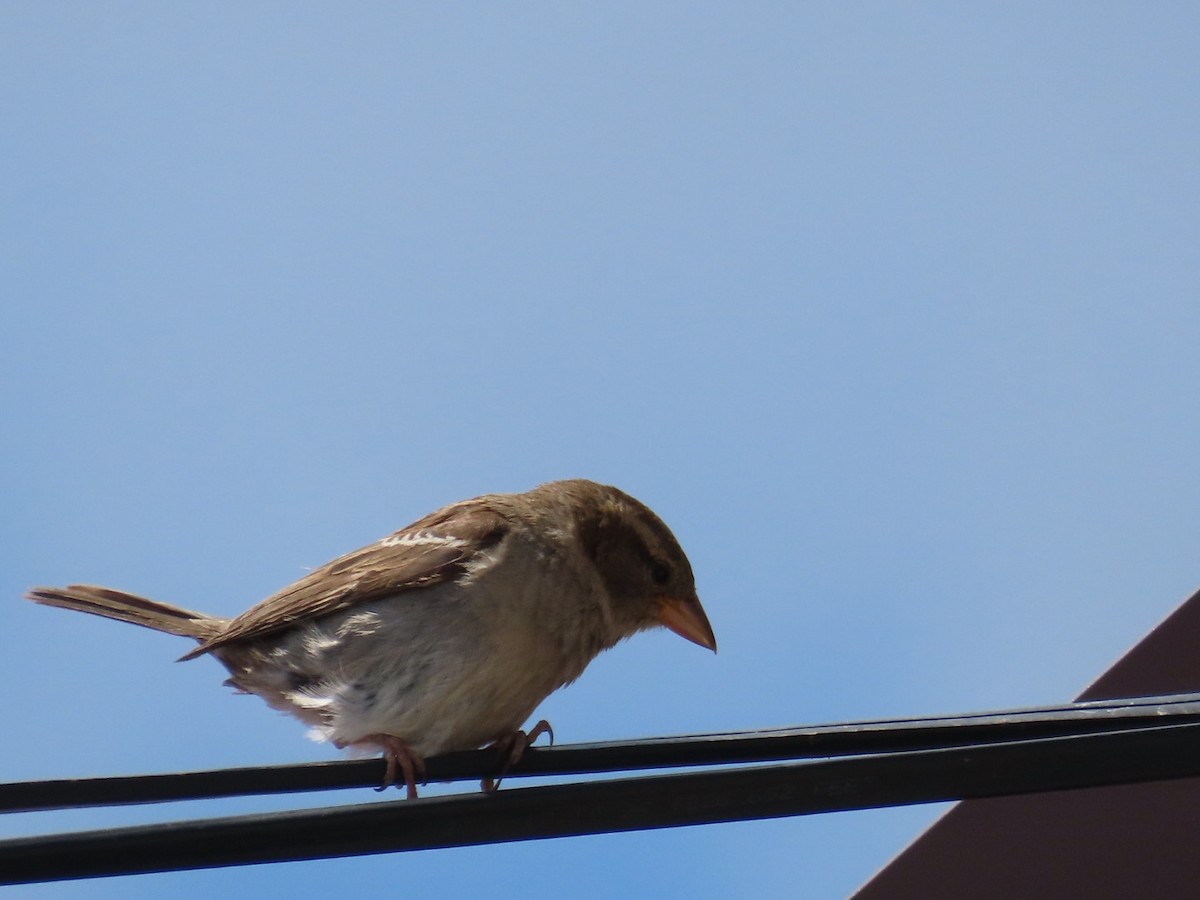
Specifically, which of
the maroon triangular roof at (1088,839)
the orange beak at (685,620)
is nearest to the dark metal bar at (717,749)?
the maroon triangular roof at (1088,839)

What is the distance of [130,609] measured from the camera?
393 cm

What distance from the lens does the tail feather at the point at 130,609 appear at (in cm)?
385

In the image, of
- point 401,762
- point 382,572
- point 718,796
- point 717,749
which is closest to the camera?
point 718,796

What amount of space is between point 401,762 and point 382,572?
70cm

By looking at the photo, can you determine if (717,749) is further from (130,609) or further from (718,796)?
(130,609)

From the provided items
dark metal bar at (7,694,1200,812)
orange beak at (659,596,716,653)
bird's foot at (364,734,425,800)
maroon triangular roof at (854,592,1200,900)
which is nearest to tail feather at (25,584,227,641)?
bird's foot at (364,734,425,800)

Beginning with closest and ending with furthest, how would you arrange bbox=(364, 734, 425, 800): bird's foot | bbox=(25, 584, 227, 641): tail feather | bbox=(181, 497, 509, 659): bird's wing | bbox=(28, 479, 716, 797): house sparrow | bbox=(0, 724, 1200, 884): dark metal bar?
1. bbox=(0, 724, 1200, 884): dark metal bar
2. bbox=(364, 734, 425, 800): bird's foot
3. bbox=(28, 479, 716, 797): house sparrow
4. bbox=(181, 497, 509, 659): bird's wing
5. bbox=(25, 584, 227, 641): tail feather

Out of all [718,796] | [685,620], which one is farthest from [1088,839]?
[718,796]

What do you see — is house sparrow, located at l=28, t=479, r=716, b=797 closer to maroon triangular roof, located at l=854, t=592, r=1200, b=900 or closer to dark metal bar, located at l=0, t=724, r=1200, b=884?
maroon triangular roof, located at l=854, t=592, r=1200, b=900

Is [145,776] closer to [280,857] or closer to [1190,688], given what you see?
[280,857]

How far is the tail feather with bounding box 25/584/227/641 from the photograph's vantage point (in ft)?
12.6

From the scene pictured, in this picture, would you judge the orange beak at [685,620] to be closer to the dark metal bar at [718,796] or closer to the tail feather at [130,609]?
the tail feather at [130,609]

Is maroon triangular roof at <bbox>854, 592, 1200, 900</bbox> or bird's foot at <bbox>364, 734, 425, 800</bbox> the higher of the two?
bird's foot at <bbox>364, 734, 425, 800</bbox>

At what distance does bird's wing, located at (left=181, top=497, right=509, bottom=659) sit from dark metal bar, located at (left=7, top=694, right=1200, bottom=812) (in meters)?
1.35
